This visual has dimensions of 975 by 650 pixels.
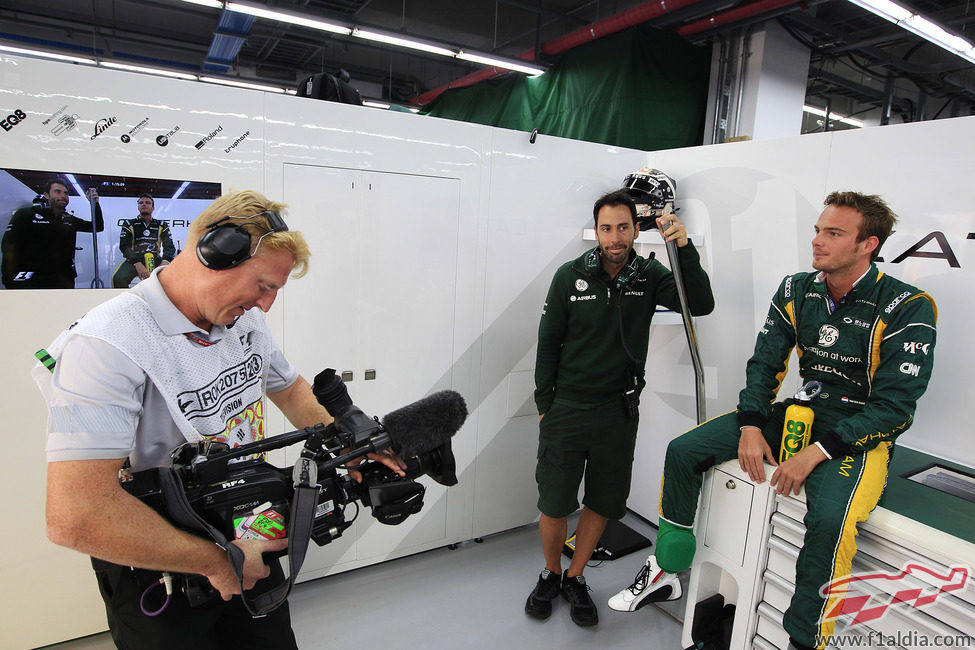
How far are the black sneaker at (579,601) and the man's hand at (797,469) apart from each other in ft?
3.83

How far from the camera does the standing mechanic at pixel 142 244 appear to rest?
2.23 metres

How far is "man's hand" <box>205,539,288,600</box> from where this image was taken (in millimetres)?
1145

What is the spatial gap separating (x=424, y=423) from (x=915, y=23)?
4.48 metres

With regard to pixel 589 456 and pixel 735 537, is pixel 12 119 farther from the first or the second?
pixel 735 537

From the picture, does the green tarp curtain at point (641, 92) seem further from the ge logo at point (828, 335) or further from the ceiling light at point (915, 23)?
the ge logo at point (828, 335)

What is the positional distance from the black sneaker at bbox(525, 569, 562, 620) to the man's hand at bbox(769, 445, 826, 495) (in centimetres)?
127

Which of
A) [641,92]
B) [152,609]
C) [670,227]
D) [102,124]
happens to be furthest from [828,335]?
[641,92]

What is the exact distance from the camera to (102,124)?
213 cm

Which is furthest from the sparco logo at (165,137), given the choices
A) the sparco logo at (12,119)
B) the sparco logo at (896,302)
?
the sparco logo at (896,302)

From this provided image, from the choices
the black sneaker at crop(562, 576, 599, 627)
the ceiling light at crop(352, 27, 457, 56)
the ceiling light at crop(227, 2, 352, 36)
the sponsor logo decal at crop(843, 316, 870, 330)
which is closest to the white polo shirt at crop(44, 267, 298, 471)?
the black sneaker at crop(562, 576, 599, 627)

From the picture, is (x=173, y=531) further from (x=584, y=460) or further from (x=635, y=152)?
(x=635, y=152)

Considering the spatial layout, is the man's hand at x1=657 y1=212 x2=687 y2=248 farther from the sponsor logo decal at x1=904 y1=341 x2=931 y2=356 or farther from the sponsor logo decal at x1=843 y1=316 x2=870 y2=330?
the sponsor logo decal at x1=904 y1=341 x2=931 y2=356

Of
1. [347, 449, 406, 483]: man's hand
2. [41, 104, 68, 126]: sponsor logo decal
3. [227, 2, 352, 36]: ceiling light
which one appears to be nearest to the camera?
[347, 449, 406, 483]: man's hand

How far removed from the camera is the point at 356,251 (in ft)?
8.79
